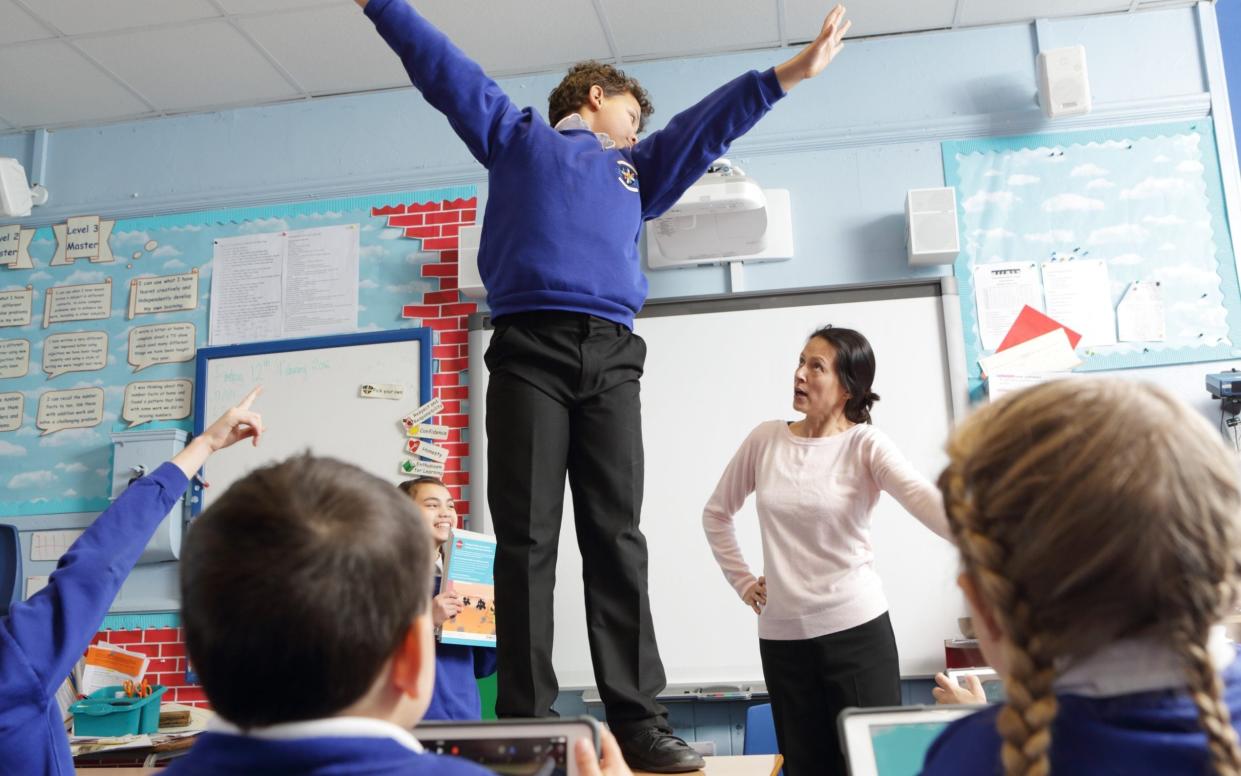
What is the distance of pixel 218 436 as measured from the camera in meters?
1.47

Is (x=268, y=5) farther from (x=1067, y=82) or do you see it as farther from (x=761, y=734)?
(x=761, y=734)

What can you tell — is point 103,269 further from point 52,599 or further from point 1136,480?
point 1136,480

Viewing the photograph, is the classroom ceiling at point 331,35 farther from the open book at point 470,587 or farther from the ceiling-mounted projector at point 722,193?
the open book at point 470,587

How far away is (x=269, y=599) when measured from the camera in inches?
27.5

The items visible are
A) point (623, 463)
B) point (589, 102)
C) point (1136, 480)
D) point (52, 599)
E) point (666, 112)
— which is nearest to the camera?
point (1136, 480)

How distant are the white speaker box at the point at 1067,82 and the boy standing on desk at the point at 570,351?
184cm

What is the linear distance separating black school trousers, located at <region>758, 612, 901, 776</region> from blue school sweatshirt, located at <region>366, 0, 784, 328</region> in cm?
77

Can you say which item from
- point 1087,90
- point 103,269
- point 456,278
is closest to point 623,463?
point 456,278

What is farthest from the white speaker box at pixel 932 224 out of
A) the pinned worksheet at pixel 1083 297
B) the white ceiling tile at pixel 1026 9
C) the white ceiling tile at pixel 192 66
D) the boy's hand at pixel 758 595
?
the white ceiling tile at pixel 192 66

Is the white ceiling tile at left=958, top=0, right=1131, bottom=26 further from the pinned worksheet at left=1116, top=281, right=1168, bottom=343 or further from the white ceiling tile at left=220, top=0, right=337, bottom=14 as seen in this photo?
the white ceiling tile at left=220, top=0, right=337, bottom=14

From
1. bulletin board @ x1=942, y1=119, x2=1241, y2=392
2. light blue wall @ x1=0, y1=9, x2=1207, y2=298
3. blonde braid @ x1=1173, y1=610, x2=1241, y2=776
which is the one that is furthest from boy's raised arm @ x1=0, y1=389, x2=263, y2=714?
bulletin board @ x1=942, y1=119, x2=1241, y2=392

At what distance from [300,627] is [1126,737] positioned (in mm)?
538

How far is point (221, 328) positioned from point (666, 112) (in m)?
1.90

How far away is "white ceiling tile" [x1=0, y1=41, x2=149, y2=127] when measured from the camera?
3.74m
